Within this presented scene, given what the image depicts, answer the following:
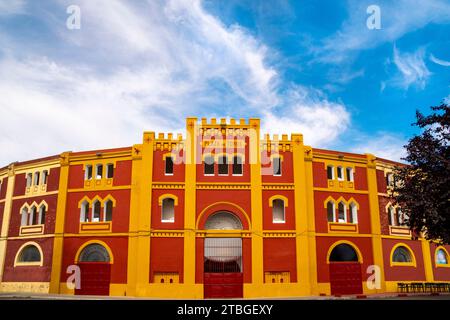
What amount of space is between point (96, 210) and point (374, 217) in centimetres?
2194

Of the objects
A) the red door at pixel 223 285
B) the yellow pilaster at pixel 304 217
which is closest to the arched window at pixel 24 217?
the red door at pixel 223 285

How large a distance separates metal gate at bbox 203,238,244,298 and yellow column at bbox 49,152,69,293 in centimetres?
1135

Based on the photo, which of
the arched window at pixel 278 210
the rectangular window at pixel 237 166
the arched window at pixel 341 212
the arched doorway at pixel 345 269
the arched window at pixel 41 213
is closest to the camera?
the arched doorway at pixel 345 269

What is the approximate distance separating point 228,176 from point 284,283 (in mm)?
8643

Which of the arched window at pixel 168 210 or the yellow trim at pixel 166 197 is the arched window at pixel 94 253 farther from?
the yellow trim at pixel 166 197

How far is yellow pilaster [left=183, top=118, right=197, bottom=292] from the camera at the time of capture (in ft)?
102

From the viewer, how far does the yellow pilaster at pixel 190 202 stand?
30938mm

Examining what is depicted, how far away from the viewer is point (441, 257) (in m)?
38.1

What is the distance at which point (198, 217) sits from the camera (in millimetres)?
32031

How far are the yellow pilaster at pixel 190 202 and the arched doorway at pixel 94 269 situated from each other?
604 cm

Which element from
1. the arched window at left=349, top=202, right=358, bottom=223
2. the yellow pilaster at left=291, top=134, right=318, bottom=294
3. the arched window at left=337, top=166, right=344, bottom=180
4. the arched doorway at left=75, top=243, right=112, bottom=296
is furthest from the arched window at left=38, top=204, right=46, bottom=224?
the arched window at left=349, top=202, right=358, bottom=223

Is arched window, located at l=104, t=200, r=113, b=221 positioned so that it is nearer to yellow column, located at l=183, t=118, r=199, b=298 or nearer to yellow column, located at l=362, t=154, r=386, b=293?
yellow column, located at l=183, t=118, r=199, b=298
